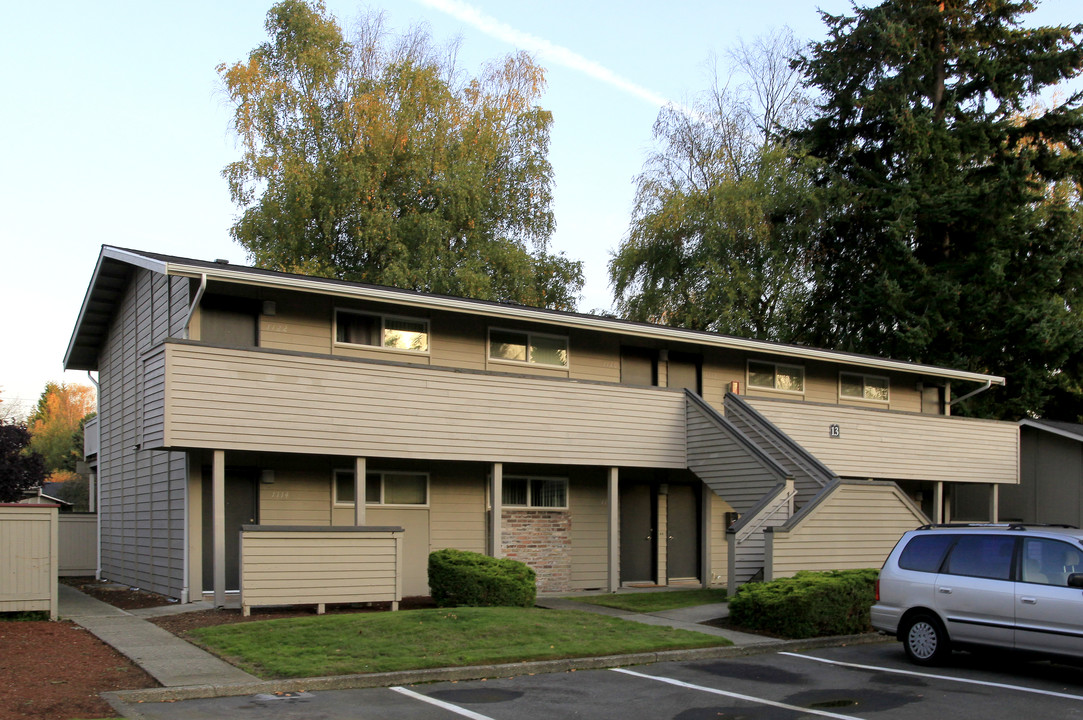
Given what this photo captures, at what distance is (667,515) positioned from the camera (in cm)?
2272

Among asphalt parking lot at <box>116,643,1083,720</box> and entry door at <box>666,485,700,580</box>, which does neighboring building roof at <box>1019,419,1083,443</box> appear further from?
asphalt parking lot at <box>116,643,1083,720</box>

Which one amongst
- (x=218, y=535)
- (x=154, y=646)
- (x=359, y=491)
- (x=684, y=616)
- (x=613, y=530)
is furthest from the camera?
(x=613, y=530)

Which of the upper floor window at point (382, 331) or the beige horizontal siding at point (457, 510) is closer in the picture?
the upper floor window at point (382, 331)

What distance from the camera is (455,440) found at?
1831 centimetres

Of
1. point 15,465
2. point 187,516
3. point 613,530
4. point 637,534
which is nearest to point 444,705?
point 187,516

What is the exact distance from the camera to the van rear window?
12.2 m

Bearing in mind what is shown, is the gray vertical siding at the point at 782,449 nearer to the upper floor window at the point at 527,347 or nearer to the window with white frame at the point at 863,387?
the upper floor window at the point at 527,347

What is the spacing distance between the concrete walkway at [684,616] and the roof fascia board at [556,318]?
17.4 ft

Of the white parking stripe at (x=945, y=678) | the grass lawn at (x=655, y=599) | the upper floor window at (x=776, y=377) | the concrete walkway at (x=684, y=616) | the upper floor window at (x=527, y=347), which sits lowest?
the grass lawn at (x=655, y=599)

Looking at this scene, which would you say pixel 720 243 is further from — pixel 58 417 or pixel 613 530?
pixel 58 417

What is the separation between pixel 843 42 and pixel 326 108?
19.6 meters

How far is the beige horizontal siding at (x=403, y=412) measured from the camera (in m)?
15.5

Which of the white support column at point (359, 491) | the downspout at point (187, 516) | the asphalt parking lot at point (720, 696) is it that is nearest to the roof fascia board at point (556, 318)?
the downspout at point (187, 516)

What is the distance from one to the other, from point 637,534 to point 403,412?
7085mm
